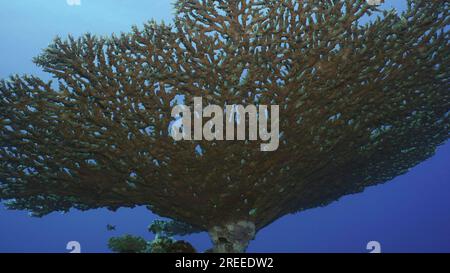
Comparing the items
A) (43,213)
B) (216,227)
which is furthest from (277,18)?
(43,213)

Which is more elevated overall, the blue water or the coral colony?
the blue water

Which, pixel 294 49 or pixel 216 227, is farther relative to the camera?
pixel 216 227

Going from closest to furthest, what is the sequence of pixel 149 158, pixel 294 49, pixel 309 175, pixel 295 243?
pixel 294 49 < pixel 149 158 < pixel 309 175 < pixel 295 243

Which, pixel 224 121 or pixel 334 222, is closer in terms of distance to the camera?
pixel 224 121

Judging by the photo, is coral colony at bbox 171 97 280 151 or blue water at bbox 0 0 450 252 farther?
blue water at bbox 0 0 450 252

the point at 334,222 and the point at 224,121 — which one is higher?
the point at 334,222

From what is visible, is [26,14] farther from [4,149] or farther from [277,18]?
[277,18]

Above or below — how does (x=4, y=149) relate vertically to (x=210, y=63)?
below

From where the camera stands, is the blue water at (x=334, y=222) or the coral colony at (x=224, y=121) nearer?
the coral colony at (x=224, y=121)

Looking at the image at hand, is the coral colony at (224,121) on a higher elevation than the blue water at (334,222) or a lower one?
lower

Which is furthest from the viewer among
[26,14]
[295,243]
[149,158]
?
[295,243]
